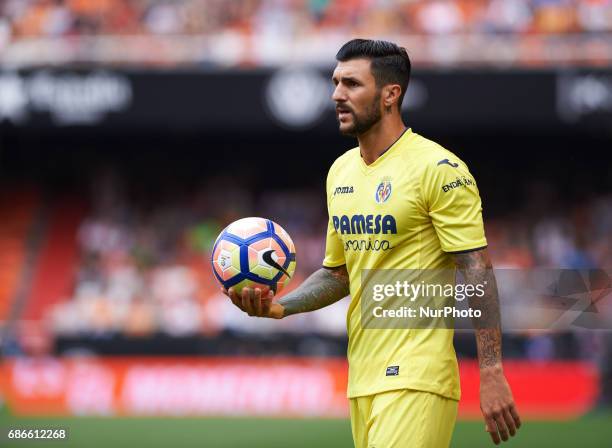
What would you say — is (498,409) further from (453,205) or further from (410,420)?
(453,205)

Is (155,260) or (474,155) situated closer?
(155,260)

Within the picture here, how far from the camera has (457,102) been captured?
16109 mm

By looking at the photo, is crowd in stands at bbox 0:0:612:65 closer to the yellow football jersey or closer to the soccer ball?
the soccer ball

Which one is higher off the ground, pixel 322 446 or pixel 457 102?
pixel 457 102

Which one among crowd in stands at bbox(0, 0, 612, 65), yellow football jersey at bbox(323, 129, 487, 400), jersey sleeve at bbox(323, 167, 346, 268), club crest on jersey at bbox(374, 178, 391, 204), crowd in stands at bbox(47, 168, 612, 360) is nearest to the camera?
yellow football jersey at bbox(323, 129, 487, 400)

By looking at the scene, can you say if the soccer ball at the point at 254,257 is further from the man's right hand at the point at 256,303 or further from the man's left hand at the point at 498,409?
the man's left hand at the point at 498,409

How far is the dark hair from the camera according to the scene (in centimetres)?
482

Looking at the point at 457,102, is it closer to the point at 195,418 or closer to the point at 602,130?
A: the point at 602,130

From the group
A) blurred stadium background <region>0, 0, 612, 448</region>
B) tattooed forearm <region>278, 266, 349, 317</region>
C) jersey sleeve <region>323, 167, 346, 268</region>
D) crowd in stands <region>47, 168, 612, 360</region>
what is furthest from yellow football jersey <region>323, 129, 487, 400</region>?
crowd in stands <region>47, 168, 612, 360</region>

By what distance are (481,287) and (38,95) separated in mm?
12655

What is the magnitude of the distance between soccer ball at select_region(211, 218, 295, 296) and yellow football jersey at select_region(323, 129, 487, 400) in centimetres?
34

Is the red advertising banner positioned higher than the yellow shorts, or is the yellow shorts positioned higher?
the red advertising banner

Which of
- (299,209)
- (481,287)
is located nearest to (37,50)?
(299,209)

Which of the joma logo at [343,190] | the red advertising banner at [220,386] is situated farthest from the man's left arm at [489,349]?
the red advertising banner at [220,386]
